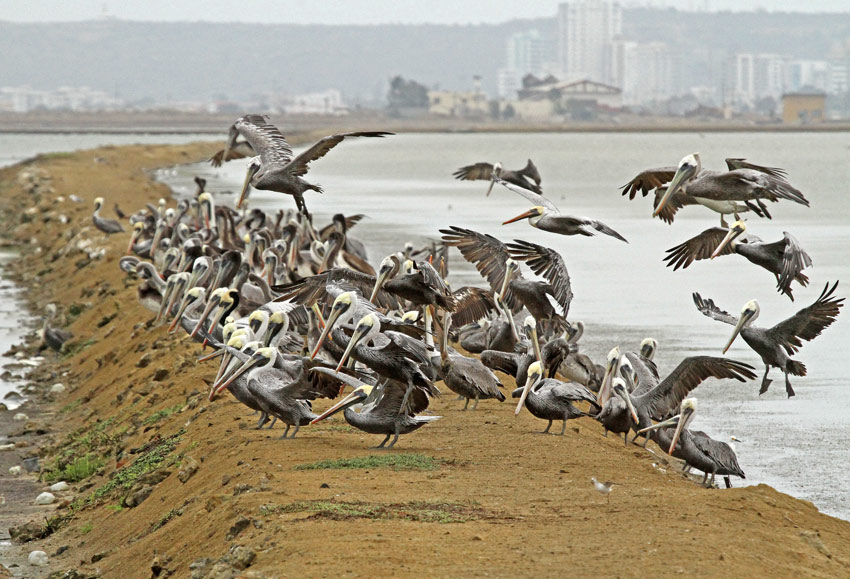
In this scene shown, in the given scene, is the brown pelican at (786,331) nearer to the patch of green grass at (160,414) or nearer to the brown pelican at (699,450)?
the brown pelican at (699,450)

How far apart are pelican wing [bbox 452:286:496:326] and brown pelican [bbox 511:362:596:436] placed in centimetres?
268

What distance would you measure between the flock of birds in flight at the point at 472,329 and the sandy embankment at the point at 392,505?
0.30m

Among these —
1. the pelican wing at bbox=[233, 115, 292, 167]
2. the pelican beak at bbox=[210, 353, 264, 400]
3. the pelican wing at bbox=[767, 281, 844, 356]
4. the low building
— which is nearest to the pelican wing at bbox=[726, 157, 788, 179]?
the pelican wing at bbox=[767, 281, 844, 356]

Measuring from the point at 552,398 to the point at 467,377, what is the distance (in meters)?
0.86

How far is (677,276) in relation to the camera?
877 inches

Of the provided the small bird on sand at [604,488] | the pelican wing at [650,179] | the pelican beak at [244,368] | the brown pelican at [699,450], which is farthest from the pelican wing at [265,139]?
the small bird on sand at [604,488]

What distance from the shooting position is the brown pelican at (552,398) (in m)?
9.77

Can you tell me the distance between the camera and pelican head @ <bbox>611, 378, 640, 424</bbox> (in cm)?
974

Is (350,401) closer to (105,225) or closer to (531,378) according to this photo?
(531,378)

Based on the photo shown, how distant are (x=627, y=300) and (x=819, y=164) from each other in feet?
176

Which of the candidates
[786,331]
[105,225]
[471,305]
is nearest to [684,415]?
[786,331]

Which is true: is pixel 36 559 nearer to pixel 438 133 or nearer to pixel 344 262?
pixel 344 262

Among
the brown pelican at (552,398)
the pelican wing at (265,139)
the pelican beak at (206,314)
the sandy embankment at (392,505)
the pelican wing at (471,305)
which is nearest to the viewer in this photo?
the sandy embankment at (392,505)

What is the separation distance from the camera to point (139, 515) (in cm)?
862
